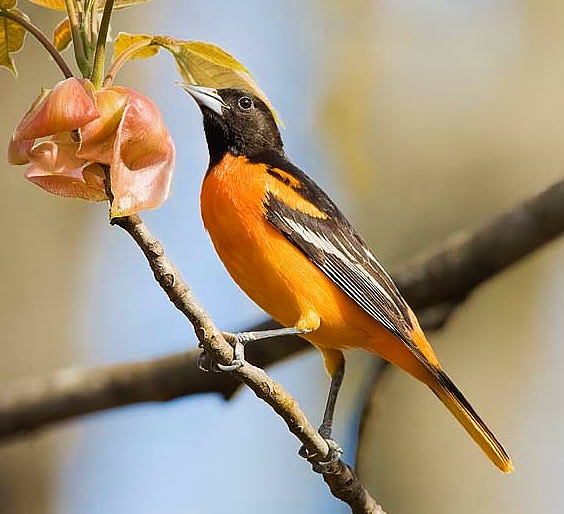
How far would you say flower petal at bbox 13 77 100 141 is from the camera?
1.61 m

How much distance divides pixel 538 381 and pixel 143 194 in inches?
145

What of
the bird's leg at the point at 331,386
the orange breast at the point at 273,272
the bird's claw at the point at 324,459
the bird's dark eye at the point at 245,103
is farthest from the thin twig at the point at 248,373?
the bird's dark eye at the point at 245,103

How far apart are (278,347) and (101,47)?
225 centimetres

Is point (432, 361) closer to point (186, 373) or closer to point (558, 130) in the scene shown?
point (186, 373)

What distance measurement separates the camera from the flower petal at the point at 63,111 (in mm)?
1611

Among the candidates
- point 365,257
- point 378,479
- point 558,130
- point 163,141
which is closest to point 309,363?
point 378,479

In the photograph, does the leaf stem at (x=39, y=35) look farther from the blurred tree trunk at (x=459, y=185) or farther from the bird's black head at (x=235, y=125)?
the blurred tree trunk at (x=459, y=185)

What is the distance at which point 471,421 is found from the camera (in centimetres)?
330

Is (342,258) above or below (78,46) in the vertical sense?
below

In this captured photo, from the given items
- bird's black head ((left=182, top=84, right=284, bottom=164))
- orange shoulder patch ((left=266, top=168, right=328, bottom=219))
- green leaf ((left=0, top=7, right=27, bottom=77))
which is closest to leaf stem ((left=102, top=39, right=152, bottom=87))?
green leaf ((left=0, top=7, right=27, bottom=77))

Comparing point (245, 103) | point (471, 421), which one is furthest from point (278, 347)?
point (245, 103)

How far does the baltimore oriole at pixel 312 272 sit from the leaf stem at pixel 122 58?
1.09m

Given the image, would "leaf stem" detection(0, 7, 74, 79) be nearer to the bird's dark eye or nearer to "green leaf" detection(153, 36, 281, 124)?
"green leaf" detection(153, 36, 281, 124)

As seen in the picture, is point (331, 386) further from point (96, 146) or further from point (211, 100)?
point (96, 146)
